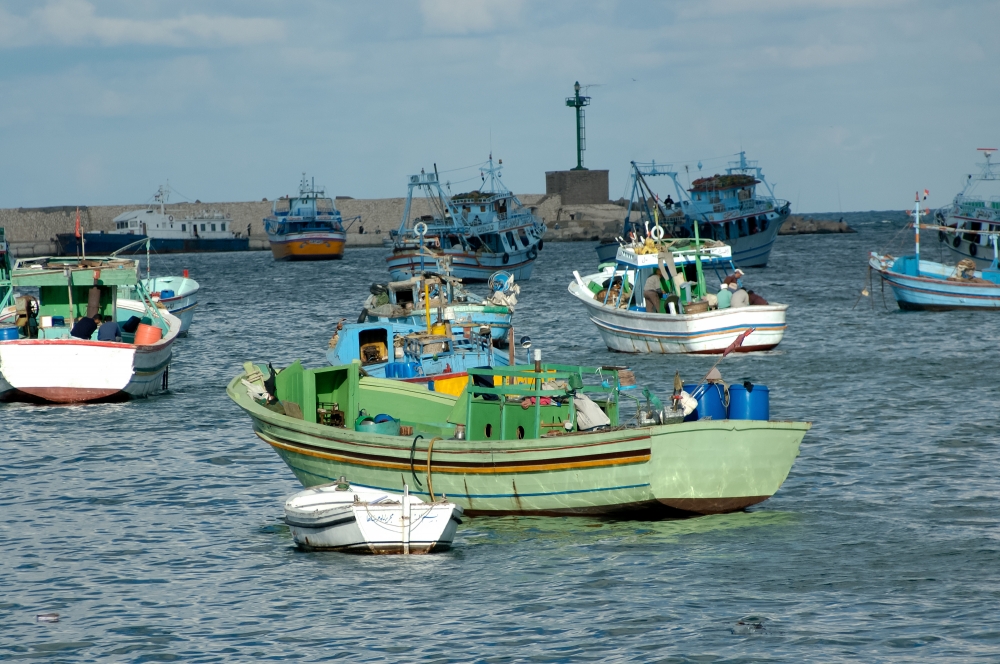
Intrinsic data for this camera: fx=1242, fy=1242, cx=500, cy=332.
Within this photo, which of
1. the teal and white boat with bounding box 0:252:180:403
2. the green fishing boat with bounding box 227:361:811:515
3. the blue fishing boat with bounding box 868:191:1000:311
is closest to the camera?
the green fishing boat with bounding box 227:361:811:515

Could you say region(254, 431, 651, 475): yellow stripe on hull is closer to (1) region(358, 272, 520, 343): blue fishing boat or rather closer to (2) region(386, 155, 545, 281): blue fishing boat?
(1) region(358, 272, 520, 343): blue fishing boat

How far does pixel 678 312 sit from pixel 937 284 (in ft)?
50.2

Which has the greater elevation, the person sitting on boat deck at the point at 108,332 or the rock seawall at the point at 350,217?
the rock seawall at the point at 350,217

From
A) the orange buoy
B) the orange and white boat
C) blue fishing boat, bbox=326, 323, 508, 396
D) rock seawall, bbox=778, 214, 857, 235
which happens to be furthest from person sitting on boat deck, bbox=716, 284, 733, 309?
rock seawall, bbox=778, 214, 857, 235

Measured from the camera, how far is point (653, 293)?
3478 cm

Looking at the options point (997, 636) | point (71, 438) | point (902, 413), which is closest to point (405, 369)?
point (71, 438)

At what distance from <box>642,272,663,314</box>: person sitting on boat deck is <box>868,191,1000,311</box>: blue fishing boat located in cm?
1353

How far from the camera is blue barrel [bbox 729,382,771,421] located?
575 inches

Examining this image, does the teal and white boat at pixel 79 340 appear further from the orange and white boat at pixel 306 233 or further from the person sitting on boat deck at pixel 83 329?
the orange and white boat at pixel 306 233

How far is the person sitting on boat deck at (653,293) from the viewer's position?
34.8 m

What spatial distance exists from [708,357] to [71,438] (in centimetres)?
1714

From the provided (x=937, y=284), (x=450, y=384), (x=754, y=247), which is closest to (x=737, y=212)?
(x=754, y=247)

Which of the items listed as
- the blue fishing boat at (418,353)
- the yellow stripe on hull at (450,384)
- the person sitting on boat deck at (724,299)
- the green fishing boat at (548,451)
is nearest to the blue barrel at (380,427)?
the green fishing boat at (548,451)

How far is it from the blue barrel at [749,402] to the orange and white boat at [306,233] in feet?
337
